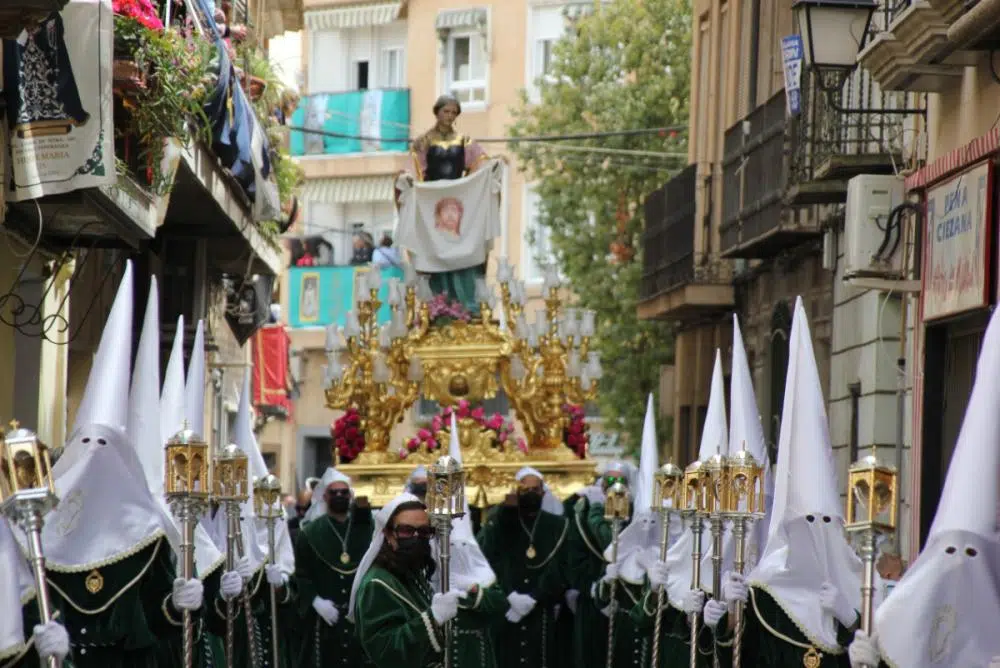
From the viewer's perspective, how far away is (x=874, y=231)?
15.3 m

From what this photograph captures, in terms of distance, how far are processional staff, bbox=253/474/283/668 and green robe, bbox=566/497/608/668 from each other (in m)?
2.84

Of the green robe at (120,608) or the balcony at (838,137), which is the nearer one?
the green robe at (120,608)

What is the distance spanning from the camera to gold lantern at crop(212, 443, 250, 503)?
39.3 feet

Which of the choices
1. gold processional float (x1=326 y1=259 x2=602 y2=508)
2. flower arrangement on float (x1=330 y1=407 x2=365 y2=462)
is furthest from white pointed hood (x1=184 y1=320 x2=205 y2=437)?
flower arrangement on float (x1=330 y1=407 x2=365 y2=462)

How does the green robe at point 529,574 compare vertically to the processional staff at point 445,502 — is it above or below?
below


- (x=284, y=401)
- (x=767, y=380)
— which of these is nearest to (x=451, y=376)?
(x=767, y=380)

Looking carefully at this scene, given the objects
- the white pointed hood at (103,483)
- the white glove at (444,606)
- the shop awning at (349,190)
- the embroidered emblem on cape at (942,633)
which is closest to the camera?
the embroidered emblem on cape at (942,633)

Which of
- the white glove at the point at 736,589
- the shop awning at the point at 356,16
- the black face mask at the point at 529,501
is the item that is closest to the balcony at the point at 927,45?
the white glove at the point at 736,589

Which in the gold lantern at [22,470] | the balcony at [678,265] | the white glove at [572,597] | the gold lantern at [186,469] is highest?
the balcony at [678,265]

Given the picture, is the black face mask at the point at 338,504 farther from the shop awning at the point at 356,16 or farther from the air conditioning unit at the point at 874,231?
the shop awning at the point at 356,16

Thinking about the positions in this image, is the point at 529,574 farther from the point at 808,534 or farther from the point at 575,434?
the point at 808,534

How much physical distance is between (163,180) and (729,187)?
27.3ft

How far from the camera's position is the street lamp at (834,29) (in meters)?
15.1

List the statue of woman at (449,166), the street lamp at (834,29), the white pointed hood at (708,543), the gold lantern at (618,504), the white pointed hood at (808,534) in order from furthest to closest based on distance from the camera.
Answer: the statue of woman at (449,166) → the gold lantern at (618,504) → the street lamp at (834,29) → the white pointed hood at (708,543) → the white pointed hood at (808,534)
